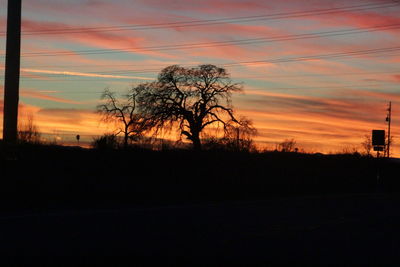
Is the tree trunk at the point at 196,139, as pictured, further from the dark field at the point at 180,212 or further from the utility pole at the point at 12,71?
the utility pole at the point at 12,71

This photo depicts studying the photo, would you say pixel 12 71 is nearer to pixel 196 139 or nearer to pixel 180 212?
pixel 180 212

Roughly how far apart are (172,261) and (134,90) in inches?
2528

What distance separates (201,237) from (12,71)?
21.8 meters

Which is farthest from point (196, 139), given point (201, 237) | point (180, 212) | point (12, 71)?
point (201, 237)

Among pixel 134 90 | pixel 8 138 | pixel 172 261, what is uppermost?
pixel 134 90

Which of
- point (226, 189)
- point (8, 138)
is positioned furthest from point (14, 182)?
point (226, 189)

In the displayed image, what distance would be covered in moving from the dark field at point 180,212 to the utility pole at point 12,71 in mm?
1383

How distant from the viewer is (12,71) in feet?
109

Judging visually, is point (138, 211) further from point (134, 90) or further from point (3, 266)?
point (134, 90)

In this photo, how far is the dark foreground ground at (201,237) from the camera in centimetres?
1149

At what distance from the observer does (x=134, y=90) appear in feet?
244

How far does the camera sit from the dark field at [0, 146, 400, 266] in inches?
477

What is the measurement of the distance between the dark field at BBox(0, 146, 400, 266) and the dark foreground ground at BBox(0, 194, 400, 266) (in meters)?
0.03

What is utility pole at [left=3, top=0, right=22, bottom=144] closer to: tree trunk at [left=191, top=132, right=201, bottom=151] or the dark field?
the dark field
